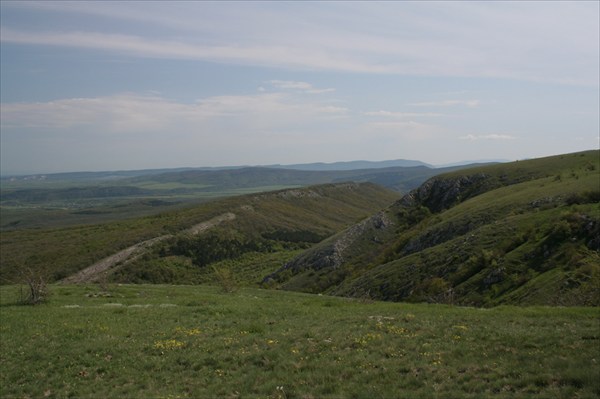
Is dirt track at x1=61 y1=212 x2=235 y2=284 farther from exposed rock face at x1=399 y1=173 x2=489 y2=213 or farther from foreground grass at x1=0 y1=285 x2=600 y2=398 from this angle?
foreground grass at x1=0 y1=285 x2=600 y2=398

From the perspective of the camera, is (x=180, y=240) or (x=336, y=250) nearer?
(x=336, y=250)

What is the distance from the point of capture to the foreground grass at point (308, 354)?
13266mm

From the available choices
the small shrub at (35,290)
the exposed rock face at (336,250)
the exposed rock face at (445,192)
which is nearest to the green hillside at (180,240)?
the exposed rock face at (336,250)

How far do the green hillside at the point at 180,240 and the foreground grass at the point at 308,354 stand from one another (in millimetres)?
71135

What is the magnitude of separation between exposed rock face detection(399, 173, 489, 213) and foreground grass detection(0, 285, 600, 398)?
56.7 meters

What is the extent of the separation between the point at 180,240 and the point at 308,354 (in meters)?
102

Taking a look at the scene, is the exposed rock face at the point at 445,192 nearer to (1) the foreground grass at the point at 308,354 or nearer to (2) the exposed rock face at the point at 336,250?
(2) the exposed rock face at the point at 336,250

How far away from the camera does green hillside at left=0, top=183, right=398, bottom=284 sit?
321 ft

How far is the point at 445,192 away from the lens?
8325 centimetres

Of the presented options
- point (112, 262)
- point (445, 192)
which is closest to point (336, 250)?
point (445, 192)

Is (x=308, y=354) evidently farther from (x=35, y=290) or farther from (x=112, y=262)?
(x=112, y=262)

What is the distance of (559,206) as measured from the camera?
44.8m

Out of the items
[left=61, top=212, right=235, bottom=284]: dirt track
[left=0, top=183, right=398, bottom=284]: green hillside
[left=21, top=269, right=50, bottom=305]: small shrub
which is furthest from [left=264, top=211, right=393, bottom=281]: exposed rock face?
[left=21, top=269, right=50, bottom=305]: small shrub

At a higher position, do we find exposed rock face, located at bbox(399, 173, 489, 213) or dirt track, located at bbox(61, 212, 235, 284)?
exposed rock face, located at bbox(399, 173, 489, 213)
